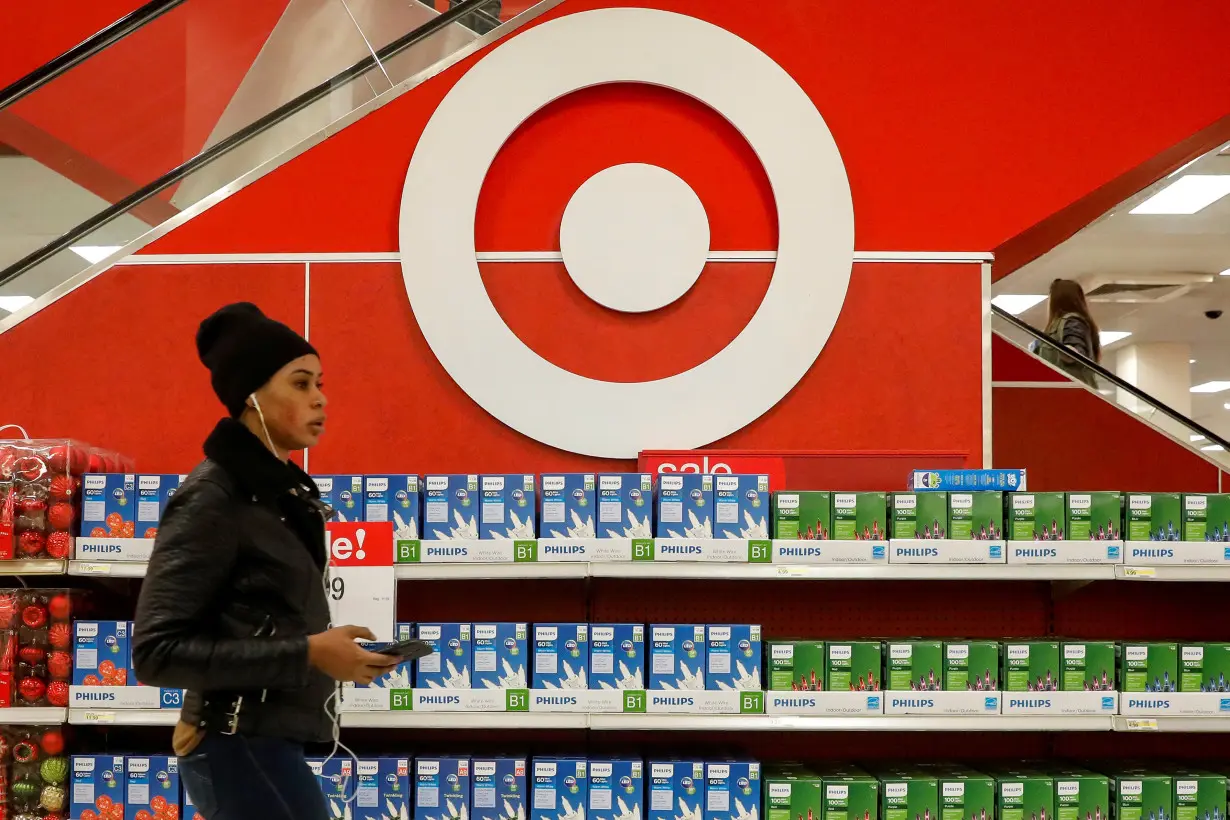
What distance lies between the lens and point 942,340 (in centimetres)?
376

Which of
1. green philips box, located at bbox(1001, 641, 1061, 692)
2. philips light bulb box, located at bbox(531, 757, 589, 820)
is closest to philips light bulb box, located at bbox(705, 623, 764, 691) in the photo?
philips light bulb box, located at bbox(531, 757, 589, 820)

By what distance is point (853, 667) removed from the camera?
124 inches

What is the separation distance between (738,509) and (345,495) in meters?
1.12

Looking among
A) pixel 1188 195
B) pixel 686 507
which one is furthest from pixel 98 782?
pixel 1188 195

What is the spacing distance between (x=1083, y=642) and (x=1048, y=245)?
58.7 inches

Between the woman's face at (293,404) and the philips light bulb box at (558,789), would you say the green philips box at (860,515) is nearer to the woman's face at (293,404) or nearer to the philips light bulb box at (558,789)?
the philips light bulb box at (558,789)

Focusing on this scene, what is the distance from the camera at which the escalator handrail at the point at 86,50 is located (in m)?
2.78

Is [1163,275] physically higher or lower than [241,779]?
higher

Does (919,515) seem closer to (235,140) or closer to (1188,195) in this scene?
(1188,195)

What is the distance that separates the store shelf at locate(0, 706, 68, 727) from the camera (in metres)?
3.06

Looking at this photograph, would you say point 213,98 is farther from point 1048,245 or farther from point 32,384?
point 1048,245

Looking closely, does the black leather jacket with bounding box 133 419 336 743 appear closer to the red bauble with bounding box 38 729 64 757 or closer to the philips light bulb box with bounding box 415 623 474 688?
the philips light bulb box with bounding box 415 623 474 688

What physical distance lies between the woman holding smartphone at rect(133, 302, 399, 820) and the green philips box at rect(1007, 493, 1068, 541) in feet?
6.67

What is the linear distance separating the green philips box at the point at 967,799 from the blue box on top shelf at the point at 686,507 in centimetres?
99
